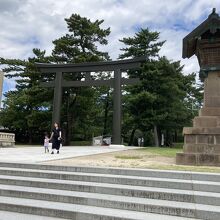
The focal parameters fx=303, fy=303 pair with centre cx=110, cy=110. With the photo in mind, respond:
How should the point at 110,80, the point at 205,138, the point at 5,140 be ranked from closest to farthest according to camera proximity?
the point at 205,138 → the point at 5,140 → the point at 110,80

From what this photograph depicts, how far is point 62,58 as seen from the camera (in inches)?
1133

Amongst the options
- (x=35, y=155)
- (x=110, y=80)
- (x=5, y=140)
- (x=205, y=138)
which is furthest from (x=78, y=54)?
(x=205, y=138)

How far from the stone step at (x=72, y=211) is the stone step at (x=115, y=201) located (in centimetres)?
11

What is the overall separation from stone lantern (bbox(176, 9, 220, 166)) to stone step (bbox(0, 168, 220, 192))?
2.89 meters

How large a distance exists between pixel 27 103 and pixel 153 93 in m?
13.0

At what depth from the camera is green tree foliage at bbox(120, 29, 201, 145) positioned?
29.4 metres

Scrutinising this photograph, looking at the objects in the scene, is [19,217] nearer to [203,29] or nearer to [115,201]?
Answer: [115,201]

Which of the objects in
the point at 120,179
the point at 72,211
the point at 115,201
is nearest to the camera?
the point at 72,211

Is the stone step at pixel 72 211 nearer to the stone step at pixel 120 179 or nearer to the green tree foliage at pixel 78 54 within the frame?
the stone step at pixel 120 179

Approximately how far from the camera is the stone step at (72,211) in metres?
5.30

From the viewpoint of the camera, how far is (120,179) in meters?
6.84

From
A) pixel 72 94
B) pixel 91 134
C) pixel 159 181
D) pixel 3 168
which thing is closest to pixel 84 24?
pixel 72 94

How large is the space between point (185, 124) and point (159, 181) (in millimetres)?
28077

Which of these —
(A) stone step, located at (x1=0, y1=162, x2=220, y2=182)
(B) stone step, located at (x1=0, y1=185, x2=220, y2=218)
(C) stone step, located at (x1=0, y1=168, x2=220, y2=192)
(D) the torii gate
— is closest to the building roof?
(A) stone step, located at (x1=0, y1=162, x2=220, y2=182)
